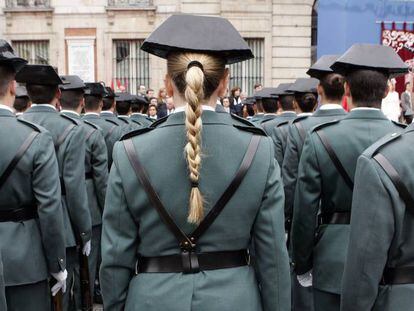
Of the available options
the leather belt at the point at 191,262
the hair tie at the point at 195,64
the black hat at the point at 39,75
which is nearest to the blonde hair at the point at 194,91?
the hair tie at the point at 195,64

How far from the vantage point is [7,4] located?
75.2ft

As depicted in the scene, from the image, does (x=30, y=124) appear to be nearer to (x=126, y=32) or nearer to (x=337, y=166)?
(x=337, y=166)

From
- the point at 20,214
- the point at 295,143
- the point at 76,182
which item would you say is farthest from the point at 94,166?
the point at 20,214

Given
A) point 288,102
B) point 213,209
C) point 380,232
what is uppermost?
point 288,102

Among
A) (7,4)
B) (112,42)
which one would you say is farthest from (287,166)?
(7,4)

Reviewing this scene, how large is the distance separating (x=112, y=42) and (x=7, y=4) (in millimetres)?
4040

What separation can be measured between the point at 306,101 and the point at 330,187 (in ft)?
8.69

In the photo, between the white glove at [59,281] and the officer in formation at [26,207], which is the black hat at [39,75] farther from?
the white glove at [59,281]

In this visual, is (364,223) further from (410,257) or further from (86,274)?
(86,274)

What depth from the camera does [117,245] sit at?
2740 mm

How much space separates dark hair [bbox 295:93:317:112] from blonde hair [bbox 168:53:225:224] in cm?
395

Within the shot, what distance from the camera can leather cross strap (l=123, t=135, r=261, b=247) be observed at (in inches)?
105

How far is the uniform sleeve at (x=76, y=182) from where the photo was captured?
5449 mm

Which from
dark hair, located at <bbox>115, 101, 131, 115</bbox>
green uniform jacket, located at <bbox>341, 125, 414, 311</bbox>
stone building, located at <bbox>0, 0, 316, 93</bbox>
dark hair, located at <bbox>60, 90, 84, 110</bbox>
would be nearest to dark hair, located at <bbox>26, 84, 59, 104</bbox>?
Answer: dark hair, located at <bbox>60, 90, 84, 110</bbox>
